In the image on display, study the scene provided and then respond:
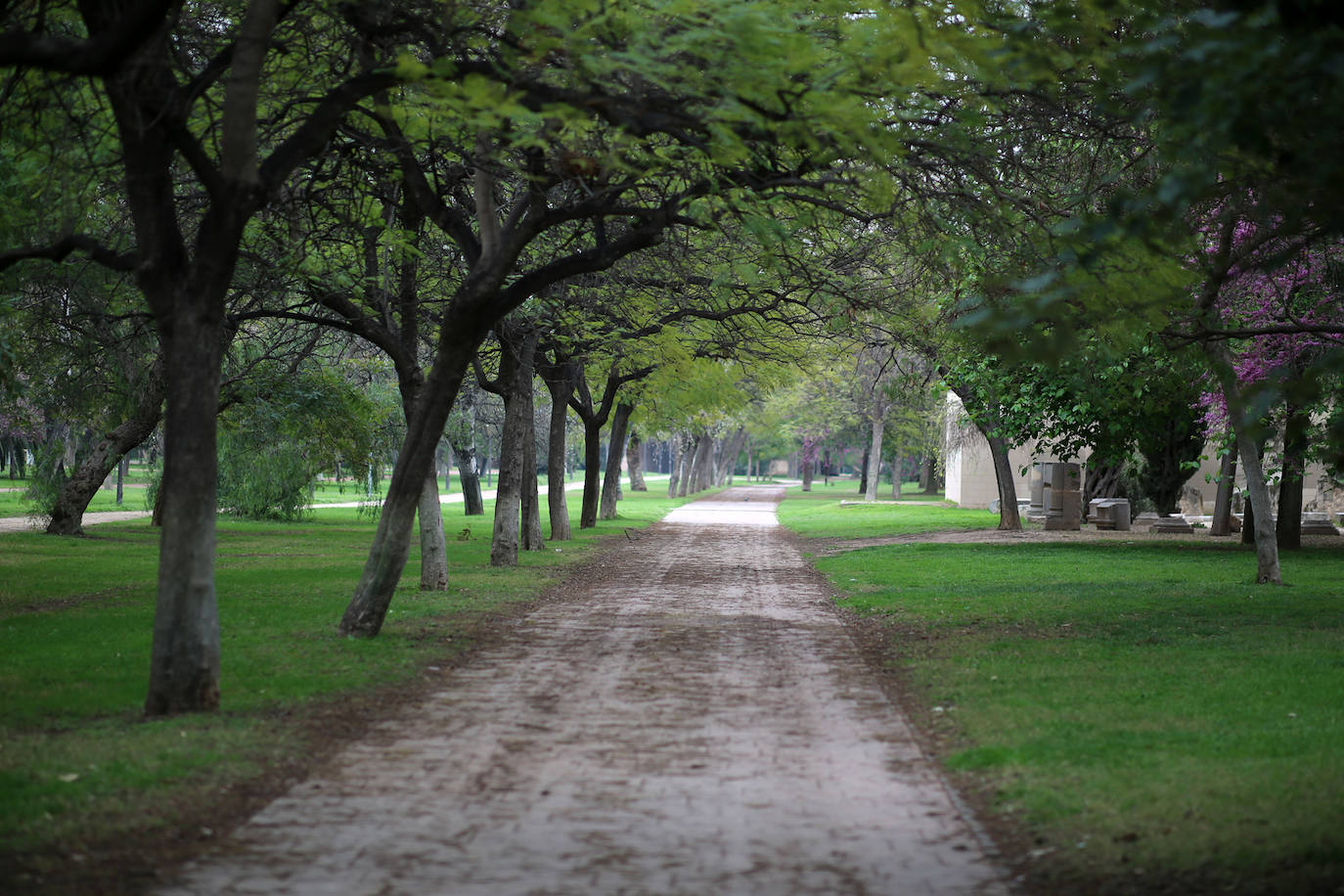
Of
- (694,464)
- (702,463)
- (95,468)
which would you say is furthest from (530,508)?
(702,463)

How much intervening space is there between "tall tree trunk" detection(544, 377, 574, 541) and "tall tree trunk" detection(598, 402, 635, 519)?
7460 mm

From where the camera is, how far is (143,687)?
894 cm

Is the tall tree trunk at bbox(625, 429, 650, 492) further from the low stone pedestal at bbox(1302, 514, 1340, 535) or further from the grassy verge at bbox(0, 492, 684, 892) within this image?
the grassy verge at bbox(0, 492, 684, 892)

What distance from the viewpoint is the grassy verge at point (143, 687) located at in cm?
560

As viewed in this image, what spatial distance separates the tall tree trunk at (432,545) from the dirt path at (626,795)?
471cm

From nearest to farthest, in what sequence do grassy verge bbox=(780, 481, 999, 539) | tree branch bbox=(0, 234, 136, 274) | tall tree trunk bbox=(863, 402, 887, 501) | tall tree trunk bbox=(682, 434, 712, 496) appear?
1. tree branch bbox=(0, 234, 136, 274)
2. grassy verge bbox=(780, 481, 999, 539)
3. tall tree trunk bbox=(863, 402, 887, 501)
4. tall tree trunk bbox=(682, 434, 712, 496)

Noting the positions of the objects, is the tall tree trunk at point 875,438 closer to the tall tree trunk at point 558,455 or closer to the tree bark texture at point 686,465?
the tree bark texture at point 686,465

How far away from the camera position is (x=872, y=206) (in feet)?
33.8

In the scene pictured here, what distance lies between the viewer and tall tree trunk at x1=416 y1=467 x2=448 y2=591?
1563 centimetres

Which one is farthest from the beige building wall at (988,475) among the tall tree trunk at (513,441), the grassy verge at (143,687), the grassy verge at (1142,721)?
the grassy verge at (143,687)

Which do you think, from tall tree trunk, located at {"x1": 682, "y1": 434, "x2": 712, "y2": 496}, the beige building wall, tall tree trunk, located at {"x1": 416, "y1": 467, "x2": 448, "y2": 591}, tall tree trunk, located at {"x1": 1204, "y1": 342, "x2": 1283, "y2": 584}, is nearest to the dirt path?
tall tree trunk, located at {"x1": 416, "y1": 467, "x2": 448, "y2": 591}

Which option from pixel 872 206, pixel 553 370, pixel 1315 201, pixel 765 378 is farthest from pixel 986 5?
pixel 765 378

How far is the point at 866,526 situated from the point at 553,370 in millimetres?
12789

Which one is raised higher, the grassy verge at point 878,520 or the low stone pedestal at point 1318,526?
the low stone pedestal at point 1318,526
